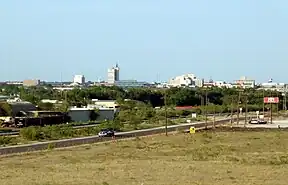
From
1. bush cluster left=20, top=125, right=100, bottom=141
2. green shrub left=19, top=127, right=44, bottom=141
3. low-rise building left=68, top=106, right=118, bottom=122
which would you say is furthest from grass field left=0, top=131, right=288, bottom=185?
low-rise building left=68, top=106, right=118, bottom=122

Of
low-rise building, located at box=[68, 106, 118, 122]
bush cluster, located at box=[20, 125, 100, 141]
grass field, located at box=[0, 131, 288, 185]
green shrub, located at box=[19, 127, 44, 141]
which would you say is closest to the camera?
grass field, located at box=[0, 131, 288, 185]

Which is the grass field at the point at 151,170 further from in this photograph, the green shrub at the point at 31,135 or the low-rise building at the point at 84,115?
the low-rise building at the point at 84,115

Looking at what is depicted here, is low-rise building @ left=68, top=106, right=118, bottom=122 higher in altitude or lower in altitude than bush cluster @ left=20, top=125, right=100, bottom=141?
lower

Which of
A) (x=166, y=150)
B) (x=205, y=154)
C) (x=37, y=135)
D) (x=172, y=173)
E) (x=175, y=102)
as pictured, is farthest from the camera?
(x=175, y=102)

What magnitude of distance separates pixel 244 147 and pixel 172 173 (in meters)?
24.5

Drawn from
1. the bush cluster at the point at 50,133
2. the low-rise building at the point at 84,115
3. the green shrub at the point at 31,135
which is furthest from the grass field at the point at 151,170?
the low-rise building at the point at 84,115

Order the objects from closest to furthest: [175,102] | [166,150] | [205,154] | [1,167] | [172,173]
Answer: [172,173] → [1,167] → [205,154] → [166,150] → [175,102]

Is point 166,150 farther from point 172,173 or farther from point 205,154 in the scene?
point 172,173

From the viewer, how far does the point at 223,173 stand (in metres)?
30.4

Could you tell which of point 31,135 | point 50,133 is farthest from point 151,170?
point 50,133

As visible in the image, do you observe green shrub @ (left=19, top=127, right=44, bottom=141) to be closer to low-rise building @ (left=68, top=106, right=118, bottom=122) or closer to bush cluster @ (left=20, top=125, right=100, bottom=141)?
bush cluster @ (left=20, top=125, right=100, bottom=141)

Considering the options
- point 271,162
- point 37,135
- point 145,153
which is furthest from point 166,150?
point 37,135

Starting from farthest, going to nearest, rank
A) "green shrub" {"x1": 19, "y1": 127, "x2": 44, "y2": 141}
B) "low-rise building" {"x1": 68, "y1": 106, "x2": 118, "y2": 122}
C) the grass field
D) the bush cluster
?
"low-rise building" {"x1": 68, "y1": 106, "x2": 118, "y2": 122} → the bush cluster → "green shrub" {"x1": 19, "y1": 127, "x2": 44, "y2": 141} → the grass field

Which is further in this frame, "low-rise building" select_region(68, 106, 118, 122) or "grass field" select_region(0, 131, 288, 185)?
"low-rise building" select_region(68, 106, 118, 122)
